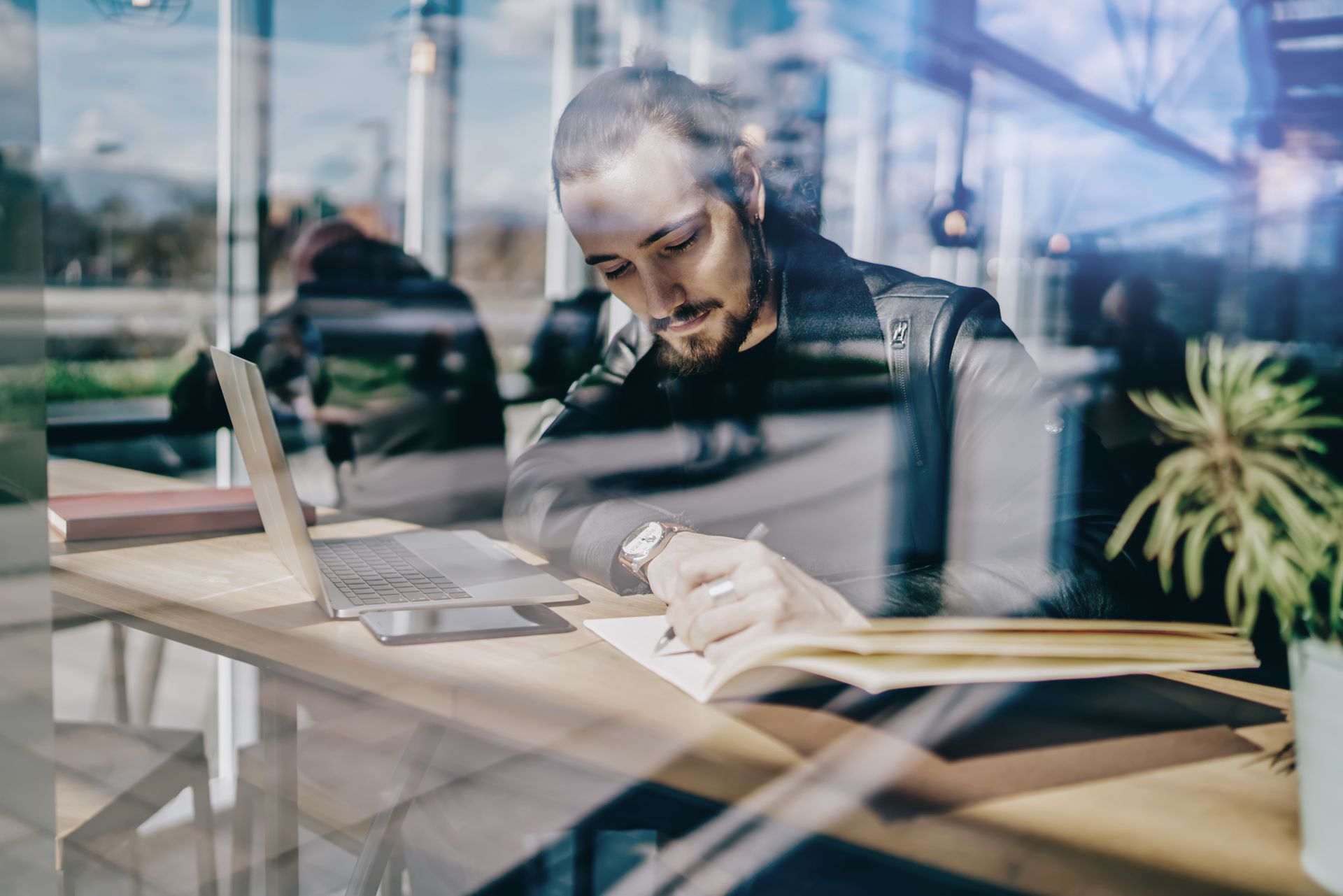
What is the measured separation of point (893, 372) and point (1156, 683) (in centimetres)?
73

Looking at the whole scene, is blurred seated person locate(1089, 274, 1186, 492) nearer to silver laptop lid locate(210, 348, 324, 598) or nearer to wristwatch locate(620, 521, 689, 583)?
wristwatch locate(620, 521, 689, 583)

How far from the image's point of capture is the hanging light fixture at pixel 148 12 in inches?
96.7

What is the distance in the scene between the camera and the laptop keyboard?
0.91 m

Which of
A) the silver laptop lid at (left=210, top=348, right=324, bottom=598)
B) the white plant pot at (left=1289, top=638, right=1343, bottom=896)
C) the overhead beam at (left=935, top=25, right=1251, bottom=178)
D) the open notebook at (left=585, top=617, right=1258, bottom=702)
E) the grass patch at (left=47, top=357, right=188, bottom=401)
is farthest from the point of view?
the grass patch at (left=47, top=357, right=188, bottom=401)

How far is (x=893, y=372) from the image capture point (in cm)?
142

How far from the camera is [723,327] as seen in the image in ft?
5.17

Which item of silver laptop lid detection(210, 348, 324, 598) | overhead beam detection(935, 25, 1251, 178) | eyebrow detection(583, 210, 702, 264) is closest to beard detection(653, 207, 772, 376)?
eyebrow detection(583, 210, 702, 264)

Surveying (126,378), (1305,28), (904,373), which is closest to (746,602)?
(904,373)

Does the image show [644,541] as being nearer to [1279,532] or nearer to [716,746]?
[716,746]

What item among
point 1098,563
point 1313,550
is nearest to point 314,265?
point 1098,563

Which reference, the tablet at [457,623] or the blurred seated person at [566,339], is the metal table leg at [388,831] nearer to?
the tablet at [457,623]

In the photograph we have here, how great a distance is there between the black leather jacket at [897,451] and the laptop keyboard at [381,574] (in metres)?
0.17

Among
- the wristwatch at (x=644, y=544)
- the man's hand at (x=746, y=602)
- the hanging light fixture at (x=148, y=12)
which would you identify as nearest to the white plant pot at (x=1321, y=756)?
the man's hand at (x=746, y=602)

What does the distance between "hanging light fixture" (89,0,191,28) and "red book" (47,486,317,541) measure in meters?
1.66
